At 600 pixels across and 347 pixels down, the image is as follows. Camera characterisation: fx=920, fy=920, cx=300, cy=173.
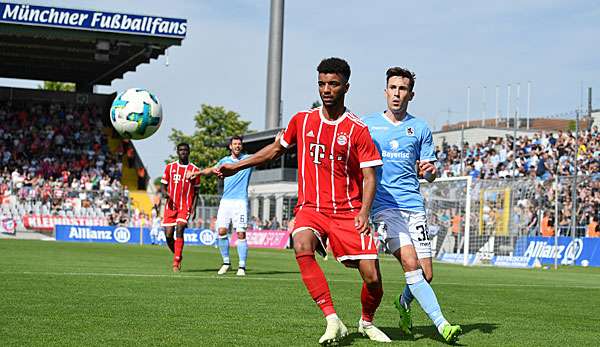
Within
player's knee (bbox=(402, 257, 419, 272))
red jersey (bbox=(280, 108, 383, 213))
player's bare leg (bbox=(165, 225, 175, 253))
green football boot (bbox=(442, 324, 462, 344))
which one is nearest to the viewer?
green football boot (bbox=(442, 324, 462, 344))

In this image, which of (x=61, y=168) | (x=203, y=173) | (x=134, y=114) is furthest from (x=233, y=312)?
(x=61, y=168)

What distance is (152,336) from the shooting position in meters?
7.14

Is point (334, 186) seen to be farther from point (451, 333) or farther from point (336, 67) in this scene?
→ point (451, 333)

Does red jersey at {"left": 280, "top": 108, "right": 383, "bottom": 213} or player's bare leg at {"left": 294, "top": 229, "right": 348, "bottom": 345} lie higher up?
red jersey at {"left": 280, "top": 108, "right": 383, "bottom": 213}

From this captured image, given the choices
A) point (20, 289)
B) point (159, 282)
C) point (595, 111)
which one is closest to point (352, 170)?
point (20, 289)

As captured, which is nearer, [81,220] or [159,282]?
[159,282]

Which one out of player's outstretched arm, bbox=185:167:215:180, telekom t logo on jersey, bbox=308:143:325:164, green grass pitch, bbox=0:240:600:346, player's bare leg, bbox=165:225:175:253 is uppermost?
telekom t logo on jersey, bbox=308:143:325:164

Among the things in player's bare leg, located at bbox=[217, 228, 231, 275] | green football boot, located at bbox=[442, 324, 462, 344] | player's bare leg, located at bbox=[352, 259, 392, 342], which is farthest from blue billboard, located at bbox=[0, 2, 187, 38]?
green football boot, located at bbox=[442, 324, 462, 344]

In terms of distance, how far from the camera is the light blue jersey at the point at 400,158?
27.3ft

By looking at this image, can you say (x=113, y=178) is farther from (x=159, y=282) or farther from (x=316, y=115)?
(x=316, y=115)

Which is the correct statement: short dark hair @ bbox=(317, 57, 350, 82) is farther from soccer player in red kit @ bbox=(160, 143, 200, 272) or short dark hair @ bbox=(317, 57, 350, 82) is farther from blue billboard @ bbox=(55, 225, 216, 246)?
blue billboard @ bbox=(55, 225, 216, 246)

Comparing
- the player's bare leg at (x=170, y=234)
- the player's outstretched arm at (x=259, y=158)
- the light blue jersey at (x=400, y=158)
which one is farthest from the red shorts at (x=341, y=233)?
the player's bare leg at (x=170, y=234)

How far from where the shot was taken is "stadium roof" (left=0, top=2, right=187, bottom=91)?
43594 millimetres

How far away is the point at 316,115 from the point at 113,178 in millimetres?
45128
